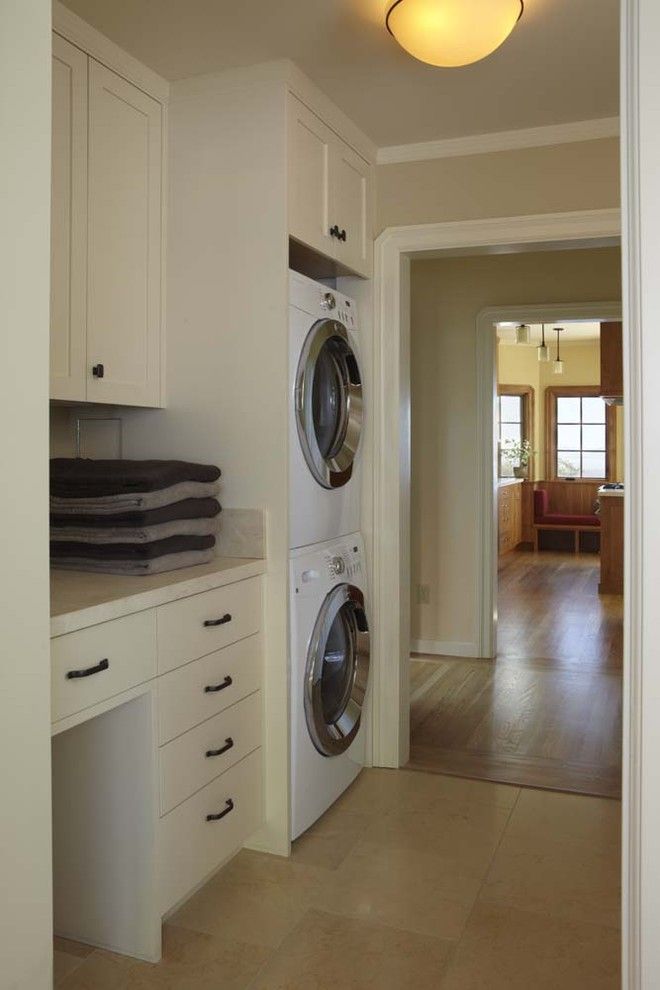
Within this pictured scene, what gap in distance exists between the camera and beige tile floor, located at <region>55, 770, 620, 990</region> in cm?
211

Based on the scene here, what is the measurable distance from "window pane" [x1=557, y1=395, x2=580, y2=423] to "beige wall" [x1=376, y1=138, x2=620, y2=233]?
29.9 feet

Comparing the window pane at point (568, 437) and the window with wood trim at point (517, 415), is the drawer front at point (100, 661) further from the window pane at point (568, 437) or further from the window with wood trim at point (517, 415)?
the window pane at point (568, 437)

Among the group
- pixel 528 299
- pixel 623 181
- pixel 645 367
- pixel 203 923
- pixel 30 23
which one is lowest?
pixel 203 923

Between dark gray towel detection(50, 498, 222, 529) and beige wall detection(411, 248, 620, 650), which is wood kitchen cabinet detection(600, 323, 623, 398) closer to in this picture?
beige wall detection(411, 248, 620, 650)

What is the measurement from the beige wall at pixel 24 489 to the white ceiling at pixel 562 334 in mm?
9452

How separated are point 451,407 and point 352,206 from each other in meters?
2.26

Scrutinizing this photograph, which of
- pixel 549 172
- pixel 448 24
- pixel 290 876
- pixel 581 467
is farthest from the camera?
pixel 581 467

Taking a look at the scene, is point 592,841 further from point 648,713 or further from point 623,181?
point 623,181

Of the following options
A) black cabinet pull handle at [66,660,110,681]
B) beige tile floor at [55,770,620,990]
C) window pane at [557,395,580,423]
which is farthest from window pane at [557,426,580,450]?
black cabinet pull handle at [66,660,110,681]

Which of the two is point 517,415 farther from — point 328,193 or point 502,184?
point 328,193

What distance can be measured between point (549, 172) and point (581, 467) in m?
9.17

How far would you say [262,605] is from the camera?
2.71m

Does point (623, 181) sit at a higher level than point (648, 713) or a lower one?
higher

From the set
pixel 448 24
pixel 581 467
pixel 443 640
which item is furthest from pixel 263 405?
pixel 581 467
